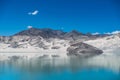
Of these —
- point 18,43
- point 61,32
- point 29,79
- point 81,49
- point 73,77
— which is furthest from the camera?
point 61,32

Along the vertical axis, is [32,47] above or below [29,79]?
above

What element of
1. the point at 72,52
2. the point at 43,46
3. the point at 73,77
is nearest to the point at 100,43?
the point at 43,46

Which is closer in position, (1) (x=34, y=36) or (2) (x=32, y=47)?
(2) (x=32, y=47)

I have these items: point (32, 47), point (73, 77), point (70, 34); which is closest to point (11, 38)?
point (32, 47)

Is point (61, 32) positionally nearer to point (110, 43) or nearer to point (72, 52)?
point (110, 43)

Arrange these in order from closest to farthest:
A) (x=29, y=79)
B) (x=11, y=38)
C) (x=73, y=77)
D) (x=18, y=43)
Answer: (x=29, y=79) → (x=73, y=77) → (x=18, y=43) → (x=11, y=38)

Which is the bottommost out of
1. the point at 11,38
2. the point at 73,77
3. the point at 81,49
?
the point at 73,77

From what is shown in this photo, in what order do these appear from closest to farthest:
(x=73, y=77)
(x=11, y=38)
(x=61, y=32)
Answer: (x=73, y=77) < (x=11, y=38) < (x=61, y=32)

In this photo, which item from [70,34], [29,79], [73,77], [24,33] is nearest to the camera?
[29,79]

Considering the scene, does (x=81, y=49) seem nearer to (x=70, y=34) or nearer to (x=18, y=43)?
(x=18, y=43)
